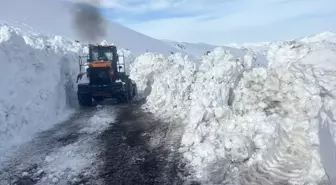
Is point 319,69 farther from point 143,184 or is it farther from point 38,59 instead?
point 38,59

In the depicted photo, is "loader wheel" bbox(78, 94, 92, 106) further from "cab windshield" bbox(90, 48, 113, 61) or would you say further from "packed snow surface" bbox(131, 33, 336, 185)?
"packed snow surface" bbox(131, 33, 336, 185)

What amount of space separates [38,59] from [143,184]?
10.8 m

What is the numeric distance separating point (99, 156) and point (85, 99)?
Result: 875 cm

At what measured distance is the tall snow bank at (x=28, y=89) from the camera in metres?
12.5

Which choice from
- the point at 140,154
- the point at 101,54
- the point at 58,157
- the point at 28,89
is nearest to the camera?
the point at 140,154

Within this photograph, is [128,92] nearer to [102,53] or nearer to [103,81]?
[103,81]

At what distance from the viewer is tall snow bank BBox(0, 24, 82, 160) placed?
12.5m

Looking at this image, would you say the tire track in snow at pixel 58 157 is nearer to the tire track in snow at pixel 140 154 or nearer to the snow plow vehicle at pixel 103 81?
the tire track in snow at pixel 140 154

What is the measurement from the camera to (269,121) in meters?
9.45

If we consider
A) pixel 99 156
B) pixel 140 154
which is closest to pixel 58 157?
pixel 99 156

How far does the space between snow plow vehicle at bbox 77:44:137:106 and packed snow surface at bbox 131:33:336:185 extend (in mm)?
5806

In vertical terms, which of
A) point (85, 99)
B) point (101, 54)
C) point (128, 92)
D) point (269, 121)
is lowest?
point (85, 99)

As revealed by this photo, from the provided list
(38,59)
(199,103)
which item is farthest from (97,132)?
(38,59)

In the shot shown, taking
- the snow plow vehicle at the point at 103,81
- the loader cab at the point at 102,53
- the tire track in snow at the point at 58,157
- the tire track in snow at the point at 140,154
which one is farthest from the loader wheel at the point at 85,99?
the tire track in snow at the point at 140,154
